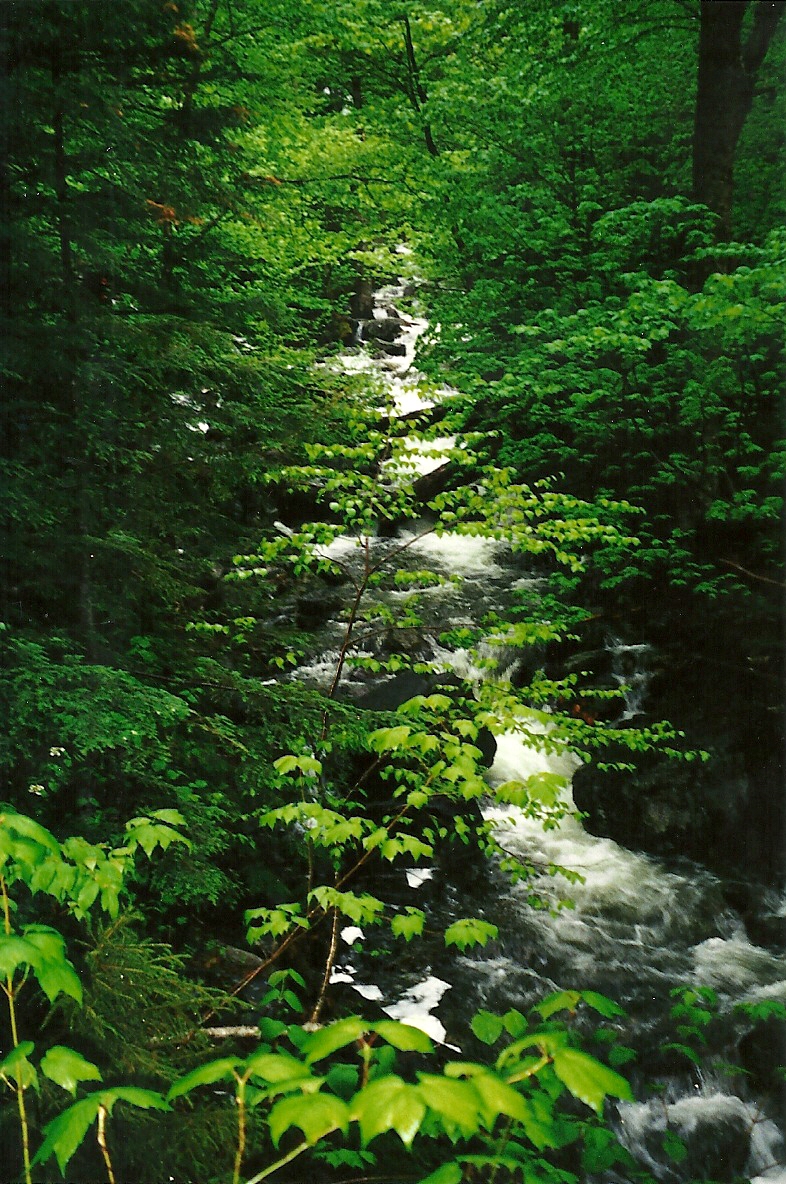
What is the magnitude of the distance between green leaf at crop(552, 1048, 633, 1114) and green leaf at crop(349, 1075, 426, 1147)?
239 mm

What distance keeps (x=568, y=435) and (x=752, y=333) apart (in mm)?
5241

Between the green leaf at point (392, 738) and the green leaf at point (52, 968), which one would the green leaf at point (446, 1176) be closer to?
the green leaf at point (52, 968)

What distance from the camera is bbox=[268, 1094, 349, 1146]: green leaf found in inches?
39.8

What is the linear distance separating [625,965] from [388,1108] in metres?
5.41

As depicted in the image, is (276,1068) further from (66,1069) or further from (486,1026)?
(486,1026)

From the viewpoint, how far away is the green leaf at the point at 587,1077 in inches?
42.4

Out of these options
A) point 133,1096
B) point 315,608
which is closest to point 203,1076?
point 133,1096

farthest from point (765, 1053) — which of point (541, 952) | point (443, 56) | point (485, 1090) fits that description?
point (443, 56)

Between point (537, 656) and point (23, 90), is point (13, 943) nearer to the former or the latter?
point (23, 90)

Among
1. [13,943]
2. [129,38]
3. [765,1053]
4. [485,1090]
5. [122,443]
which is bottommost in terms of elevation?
[765,1053]

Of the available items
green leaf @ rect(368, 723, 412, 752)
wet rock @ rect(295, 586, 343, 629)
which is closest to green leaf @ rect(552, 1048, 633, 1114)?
green leaf @ rect(368, 723, 412, 752)

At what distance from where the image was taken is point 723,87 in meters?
7.05

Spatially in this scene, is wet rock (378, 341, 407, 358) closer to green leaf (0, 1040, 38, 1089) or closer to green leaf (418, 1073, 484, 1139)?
green leaf (0, 1040, 38, 1089)

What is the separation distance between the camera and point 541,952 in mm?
5695
